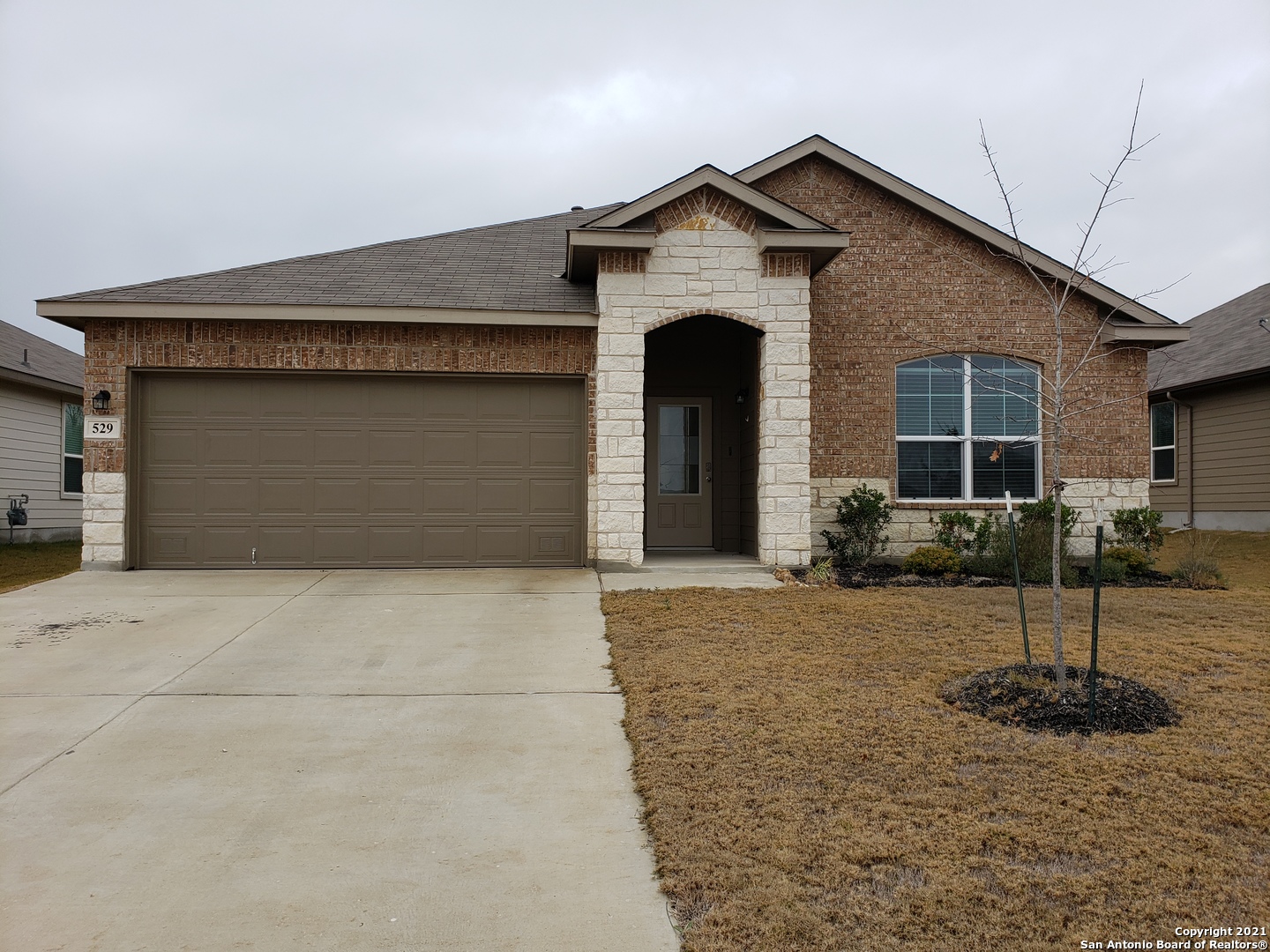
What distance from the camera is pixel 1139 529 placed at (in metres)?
12.2

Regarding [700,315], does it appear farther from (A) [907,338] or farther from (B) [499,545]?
(B) [499,545]

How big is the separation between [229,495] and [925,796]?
9275mm

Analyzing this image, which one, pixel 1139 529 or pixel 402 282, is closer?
pixel 402 282

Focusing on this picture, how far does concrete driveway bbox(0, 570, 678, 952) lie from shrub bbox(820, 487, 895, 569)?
15.8 feet

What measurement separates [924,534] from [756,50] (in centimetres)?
1259

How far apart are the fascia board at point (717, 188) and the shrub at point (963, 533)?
439cm

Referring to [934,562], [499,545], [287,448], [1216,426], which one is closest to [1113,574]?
[934,562]

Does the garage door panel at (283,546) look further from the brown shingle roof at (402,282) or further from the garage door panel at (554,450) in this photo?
the garage door panel at (554,450)

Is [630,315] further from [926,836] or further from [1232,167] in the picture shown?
[1232,167]

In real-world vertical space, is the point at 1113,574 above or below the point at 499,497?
below

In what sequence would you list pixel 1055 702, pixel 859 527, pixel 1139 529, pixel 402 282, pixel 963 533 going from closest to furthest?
1. pixel 1055 702
2. pixel 402 282
3. pixel 859 527
4. pixel 1139 529
5. pixel 963 533

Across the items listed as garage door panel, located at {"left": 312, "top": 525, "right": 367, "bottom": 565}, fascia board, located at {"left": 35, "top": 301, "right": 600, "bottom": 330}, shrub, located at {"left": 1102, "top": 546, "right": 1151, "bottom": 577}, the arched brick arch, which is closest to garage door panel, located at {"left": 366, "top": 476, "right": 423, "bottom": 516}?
garage door panel, located at {"left": 312, "top": 525, "right": 367, "bottom": 565}

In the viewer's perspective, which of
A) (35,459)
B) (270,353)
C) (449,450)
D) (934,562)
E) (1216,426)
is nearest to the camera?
(270,353)

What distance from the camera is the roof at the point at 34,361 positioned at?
16.6 metres
